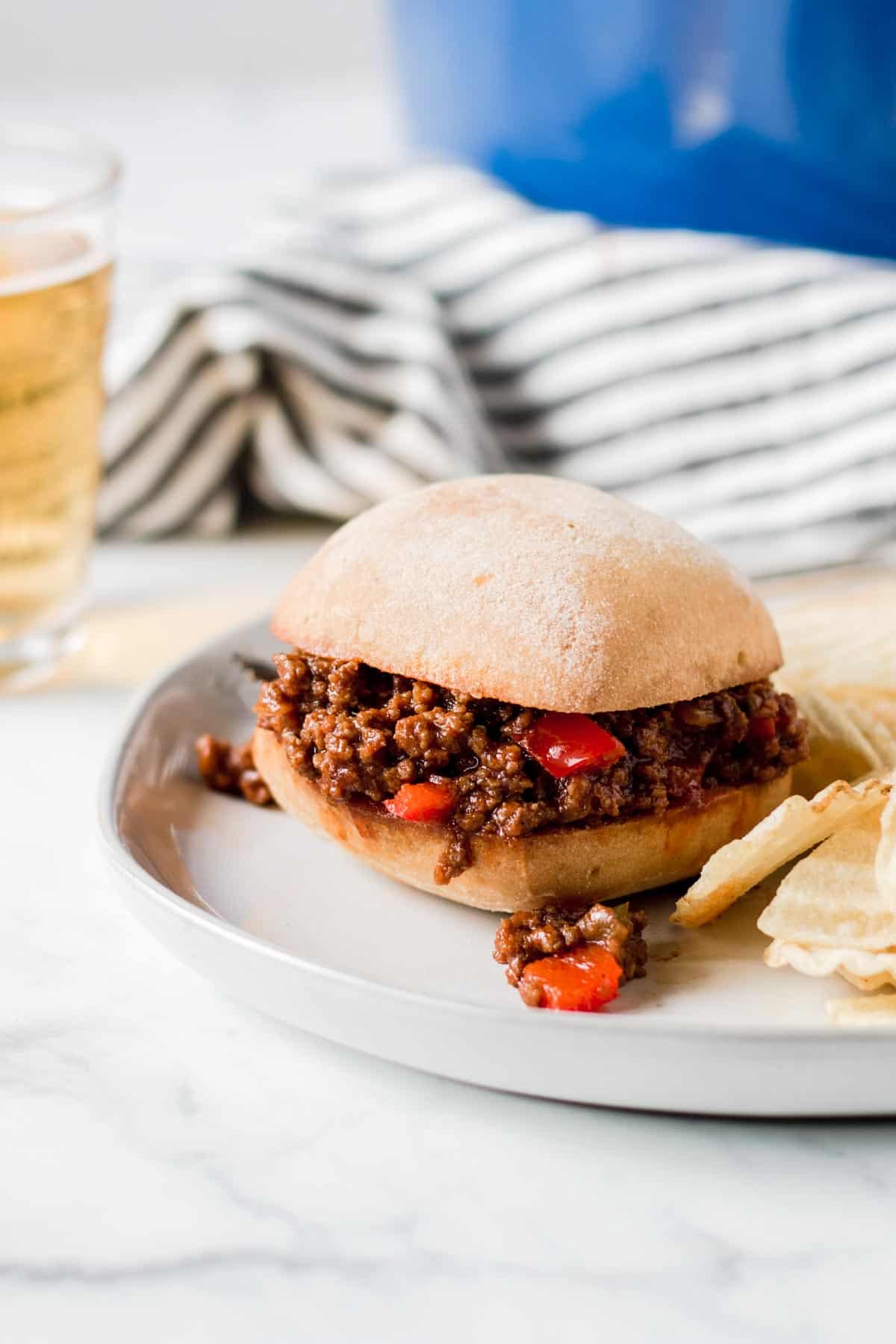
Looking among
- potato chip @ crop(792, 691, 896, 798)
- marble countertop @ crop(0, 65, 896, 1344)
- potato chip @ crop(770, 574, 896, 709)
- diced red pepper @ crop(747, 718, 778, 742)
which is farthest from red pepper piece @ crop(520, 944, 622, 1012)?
potato chip @ crop(770, 574, 896, 709)

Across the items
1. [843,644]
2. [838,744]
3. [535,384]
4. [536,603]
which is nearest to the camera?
[536,603]

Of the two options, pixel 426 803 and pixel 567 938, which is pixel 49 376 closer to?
pixel 426 803

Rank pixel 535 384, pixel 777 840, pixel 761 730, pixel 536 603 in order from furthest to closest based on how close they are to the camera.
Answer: pixel 535 384 < pixel 761 730 < pixel 536 603 < pixel 777 840

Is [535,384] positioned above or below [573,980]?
above

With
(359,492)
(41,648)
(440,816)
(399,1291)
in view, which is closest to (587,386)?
(359,492)

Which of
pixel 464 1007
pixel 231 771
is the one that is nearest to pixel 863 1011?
pixel 464 1007

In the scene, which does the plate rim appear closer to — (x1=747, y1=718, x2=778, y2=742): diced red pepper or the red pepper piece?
the red pepper piece

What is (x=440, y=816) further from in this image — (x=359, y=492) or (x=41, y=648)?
(x=359, y=492)

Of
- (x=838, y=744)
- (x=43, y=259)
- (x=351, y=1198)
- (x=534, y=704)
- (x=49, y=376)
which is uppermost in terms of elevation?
(x=43, y=259)
